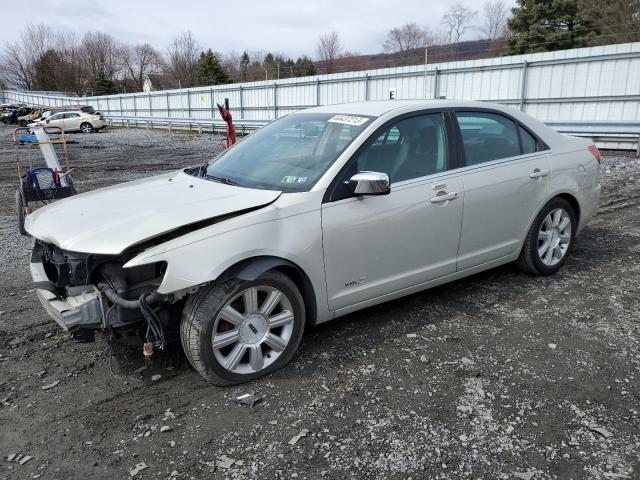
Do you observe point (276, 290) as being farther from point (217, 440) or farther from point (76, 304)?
point (76, 304)

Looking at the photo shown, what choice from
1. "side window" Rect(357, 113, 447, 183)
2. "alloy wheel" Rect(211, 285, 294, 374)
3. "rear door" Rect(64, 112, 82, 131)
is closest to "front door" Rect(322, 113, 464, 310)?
"side window" Rect(357, 113, 447, 183)

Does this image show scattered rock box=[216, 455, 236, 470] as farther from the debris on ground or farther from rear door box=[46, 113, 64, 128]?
rear door box=[46, 113, 64, 128]

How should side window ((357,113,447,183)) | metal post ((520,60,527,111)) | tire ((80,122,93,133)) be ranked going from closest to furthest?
side window ((357,113,447,183))
metal post ((520,60,527,111))
tire ((80,122,93,133))

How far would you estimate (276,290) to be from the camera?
10.7 feet

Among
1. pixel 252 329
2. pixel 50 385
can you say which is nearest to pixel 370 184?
pixel 252 329

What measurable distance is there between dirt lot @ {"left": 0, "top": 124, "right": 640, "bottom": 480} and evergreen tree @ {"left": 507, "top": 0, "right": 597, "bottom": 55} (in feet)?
112

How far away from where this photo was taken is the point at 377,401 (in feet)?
10.1

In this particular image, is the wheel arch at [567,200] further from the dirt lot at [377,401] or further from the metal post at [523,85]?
the metal post at [523,85]

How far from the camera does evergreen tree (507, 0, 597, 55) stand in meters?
33.9

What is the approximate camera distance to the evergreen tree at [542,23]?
33.9 metres

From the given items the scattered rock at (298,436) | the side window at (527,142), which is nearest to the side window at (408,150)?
the side window at (527,142)

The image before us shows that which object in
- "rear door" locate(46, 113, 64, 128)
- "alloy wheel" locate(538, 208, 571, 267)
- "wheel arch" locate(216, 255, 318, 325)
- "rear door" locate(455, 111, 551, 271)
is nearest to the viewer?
"wheel arch" locate(216, 255, 318, 325)

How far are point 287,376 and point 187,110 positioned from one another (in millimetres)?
35225

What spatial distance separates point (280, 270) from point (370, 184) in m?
0.81
